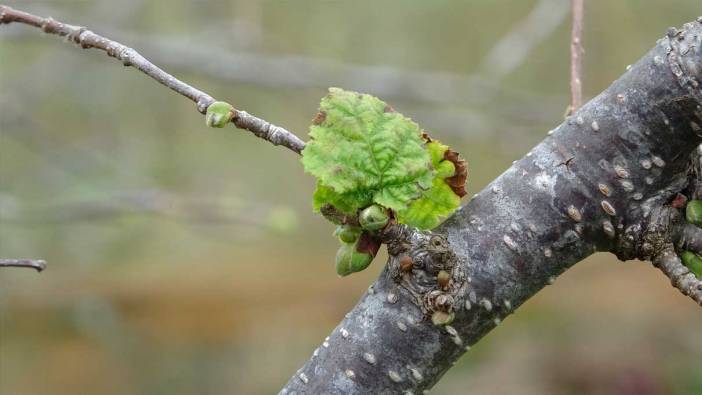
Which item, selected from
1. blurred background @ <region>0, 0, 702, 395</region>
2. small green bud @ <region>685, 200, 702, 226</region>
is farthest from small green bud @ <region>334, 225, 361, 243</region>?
blurred background @ <region>0, 0, 702, 395</region>

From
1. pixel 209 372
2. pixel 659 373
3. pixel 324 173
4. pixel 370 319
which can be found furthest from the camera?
pixel 209 372

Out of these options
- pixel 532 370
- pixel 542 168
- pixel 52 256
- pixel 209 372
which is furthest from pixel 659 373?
pixel 542 168

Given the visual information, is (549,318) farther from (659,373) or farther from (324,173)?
(324,173)

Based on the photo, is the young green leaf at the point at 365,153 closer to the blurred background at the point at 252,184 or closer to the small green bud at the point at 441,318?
the small green bud at the point at 441,318

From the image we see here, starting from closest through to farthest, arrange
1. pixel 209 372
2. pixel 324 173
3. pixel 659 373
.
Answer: pixel 324 173, pixel 659 373, pixel 209 372

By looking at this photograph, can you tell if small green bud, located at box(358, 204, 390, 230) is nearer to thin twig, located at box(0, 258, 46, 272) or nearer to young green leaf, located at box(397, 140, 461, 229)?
young green leaf, located at box(397, 140, 461, 229)

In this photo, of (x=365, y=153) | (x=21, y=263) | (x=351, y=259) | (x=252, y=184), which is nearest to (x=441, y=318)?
(x=351, y=259)

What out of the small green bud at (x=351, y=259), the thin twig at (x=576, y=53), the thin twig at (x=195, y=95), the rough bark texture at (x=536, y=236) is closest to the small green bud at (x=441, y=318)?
the rough bark texture at (x=536, y=236)
